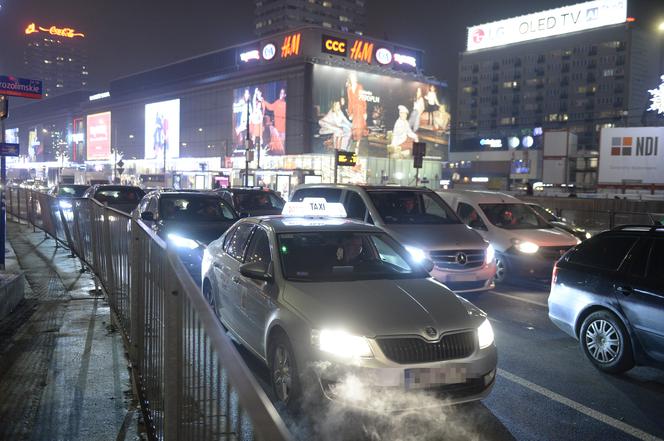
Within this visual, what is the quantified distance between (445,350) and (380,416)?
2.40 feet

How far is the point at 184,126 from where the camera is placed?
85000 millimetres

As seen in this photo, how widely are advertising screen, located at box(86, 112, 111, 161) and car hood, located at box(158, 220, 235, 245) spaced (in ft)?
331

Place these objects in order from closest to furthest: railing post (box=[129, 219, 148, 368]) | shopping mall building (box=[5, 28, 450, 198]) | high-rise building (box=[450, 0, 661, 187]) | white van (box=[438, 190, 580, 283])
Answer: railing post (box=[129, 219, 148, 368]) → white van (box=[438, 190, 580, 283]) → shopping mall building (box=[5, 28, 450, 198]) → high-rise building (box=[450, 0, 661, 187])

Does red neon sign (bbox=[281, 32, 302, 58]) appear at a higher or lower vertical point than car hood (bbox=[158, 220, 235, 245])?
higher

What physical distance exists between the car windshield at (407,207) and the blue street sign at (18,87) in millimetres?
7035

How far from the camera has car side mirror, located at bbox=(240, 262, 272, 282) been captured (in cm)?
559

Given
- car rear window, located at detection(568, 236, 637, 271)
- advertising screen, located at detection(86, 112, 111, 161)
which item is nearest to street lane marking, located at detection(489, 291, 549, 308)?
car rear window, located at detection(568, 236, 637, 271)

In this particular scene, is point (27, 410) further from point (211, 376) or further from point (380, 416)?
point (211, 376)

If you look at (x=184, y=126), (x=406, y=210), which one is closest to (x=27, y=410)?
(x=406, y=210)

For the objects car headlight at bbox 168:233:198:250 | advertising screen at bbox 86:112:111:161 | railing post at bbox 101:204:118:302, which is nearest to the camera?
railing post at bbox 101:204:118:302

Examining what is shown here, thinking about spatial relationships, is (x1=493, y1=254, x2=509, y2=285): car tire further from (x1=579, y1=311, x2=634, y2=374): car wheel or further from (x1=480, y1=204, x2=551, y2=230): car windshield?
(x1=579, y1=311, x2=634, y2=374): car wheel

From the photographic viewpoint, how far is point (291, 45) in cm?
6769

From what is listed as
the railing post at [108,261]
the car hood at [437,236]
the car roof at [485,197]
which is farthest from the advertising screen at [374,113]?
the railing post at [108,261]

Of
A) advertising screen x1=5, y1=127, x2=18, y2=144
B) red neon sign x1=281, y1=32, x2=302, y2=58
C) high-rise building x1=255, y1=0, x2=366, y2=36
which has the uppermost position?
high-rise building x1=255, y1=0, x2=366, y2=36
